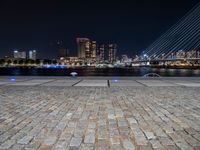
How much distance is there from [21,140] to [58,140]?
55cm

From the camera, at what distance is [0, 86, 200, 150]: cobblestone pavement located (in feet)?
15.3

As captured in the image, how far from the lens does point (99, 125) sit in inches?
231

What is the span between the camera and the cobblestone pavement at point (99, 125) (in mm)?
4652

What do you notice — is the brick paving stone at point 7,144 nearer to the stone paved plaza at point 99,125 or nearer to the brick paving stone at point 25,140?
the stone paved plaza at point 99,125

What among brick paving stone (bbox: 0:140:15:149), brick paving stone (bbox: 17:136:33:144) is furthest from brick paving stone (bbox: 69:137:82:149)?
brick paving stone (bbox: 0:140:15:149)

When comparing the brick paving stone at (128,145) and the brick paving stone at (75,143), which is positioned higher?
the brick paving stone at (75,143)

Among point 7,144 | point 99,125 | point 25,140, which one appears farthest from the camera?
point 99,125

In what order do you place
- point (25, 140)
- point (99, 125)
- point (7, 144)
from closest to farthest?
point (7, 144) → point (25, 140) → point (99, 125)

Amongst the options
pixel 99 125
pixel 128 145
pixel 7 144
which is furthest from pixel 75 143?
pixel 99 125

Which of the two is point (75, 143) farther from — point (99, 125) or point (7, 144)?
point (99, 125)

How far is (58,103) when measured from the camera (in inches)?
344

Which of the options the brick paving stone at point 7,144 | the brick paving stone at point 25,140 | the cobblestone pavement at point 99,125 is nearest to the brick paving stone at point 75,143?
the cobblestone pavement at point 99,125

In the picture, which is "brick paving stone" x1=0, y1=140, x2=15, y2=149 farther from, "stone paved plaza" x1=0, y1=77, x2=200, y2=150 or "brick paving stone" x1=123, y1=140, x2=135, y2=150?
"brick paving stone" x1=123, y1=140, x2=135, y2=150

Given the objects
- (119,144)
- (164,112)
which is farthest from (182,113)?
(119,144)
